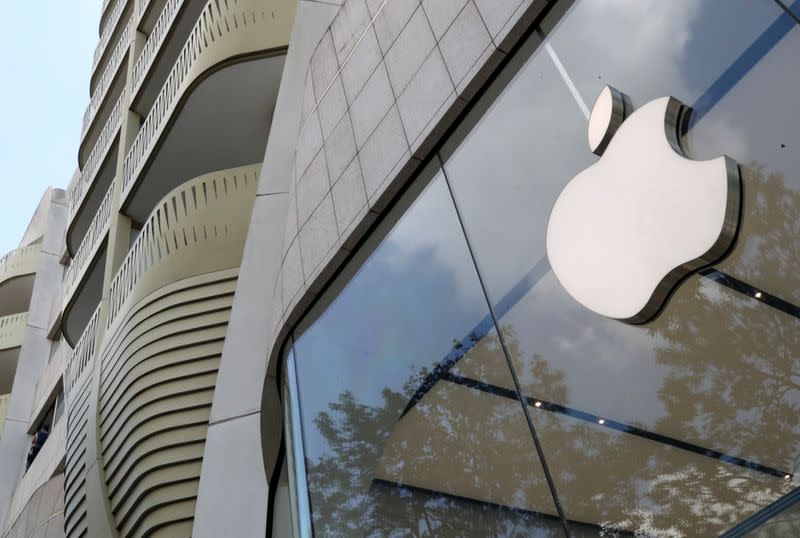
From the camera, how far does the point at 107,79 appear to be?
1741 cm

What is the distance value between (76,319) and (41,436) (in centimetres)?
426

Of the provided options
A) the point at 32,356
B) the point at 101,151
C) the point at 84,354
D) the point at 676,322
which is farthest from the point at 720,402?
the point at 32,356

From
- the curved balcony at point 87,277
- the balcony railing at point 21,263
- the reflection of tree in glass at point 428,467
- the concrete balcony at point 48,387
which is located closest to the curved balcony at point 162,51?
the curved balcony at point 87,277

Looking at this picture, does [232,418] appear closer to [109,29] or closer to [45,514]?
A: [45,514]

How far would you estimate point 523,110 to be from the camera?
3895mm

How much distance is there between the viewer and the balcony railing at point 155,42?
1268cm

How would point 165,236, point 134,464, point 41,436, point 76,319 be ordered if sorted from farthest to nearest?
point 41,436
point 76,319
point 165,236
point 134,464

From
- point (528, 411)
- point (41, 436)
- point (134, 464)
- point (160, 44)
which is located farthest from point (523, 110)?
point (41, 436)

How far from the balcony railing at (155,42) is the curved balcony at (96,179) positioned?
59cm

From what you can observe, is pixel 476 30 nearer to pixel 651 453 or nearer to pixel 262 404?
pixel 651 453

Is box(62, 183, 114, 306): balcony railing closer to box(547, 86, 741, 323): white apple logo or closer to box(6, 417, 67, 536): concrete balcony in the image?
box(6, 417, 67, 536): concrete balcony

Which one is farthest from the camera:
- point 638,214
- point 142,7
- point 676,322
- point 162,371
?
point 142,7

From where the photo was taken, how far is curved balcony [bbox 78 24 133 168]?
54.2 ft

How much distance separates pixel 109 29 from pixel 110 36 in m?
0.33
